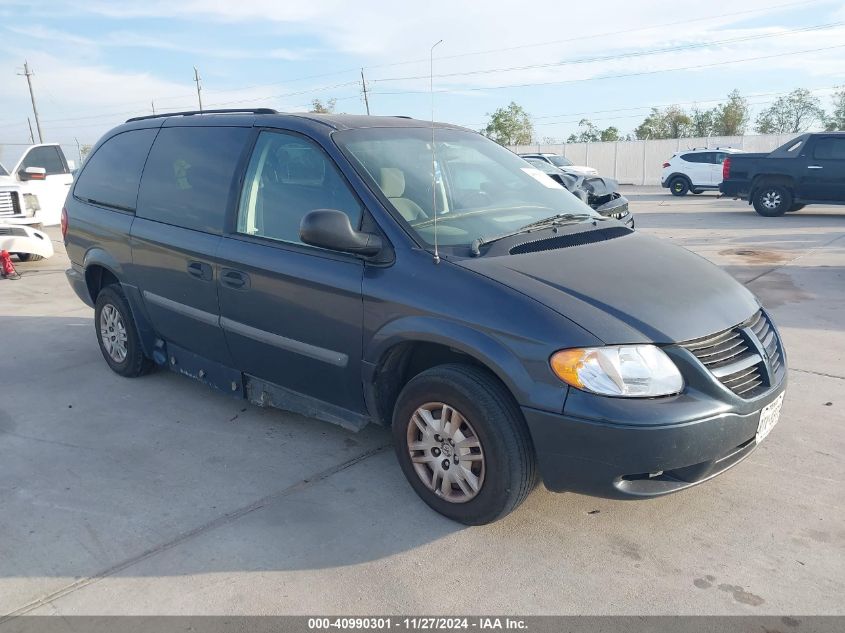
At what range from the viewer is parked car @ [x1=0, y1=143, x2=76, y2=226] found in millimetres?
11049

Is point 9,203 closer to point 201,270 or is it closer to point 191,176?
point 191,176

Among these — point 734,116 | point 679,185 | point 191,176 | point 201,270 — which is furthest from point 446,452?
point 734,116

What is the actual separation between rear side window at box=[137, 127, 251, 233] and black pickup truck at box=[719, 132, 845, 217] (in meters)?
13.9

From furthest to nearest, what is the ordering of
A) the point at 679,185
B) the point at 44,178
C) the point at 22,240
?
the point at 679,185 → the point at 44,178 → the point at 22,240

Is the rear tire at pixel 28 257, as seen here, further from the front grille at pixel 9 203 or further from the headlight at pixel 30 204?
the front grille at pixel 9 203

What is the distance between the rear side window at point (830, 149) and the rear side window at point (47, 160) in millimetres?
14860

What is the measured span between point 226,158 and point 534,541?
8.75 feet

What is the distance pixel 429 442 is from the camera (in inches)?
123

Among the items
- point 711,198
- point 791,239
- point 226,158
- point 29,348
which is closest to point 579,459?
point 226,158

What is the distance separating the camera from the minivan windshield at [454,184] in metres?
3.38

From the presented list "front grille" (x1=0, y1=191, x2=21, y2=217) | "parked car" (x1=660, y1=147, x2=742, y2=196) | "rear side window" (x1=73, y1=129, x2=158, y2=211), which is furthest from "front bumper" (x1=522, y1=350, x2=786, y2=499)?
"parked car" (x1=660, y1=147, x2=742, y2=196)

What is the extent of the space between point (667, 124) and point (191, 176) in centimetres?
5780

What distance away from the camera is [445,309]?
2.95 m

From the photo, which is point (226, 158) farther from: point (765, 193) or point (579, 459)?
point (765, 193)
